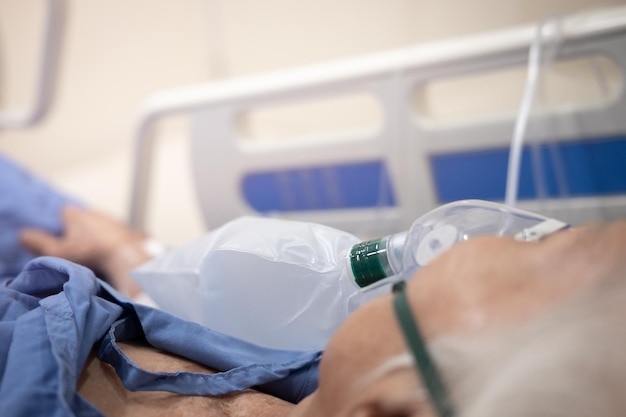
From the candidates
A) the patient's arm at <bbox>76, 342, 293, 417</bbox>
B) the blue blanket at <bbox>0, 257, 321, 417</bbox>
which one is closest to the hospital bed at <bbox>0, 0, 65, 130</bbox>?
the blue blanket at <bbox>0, 257, 321, 417</bbox>

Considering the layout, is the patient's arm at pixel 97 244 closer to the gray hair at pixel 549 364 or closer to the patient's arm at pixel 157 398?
the patient's arm at pixel 157 398

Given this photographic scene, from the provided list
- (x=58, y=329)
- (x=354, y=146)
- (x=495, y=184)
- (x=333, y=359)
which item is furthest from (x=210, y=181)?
(x=333, y=359)

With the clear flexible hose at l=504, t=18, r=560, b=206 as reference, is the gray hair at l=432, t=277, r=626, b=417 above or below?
below

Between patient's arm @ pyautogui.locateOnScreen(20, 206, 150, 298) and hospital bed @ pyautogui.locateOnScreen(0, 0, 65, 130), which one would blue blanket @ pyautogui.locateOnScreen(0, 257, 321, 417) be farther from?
hospital bed @ pyautogui.locateOnScreen(0, 0, 65, 130)

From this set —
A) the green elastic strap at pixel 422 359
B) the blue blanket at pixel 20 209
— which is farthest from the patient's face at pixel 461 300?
the blue blanket at pixel 20 209

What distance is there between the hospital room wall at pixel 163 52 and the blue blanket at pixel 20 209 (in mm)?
405

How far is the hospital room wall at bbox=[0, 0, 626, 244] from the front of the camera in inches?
81.0

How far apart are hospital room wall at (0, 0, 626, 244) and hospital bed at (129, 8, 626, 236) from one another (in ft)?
2.29

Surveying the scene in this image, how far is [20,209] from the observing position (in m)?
1.61

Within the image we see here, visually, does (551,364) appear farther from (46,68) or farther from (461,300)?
(46,68)

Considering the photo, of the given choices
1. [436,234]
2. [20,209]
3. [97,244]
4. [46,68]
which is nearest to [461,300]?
[436,234]

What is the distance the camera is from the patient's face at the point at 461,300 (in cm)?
53

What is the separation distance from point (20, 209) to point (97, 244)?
9.0 inches

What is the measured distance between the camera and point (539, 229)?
68 centimetres
